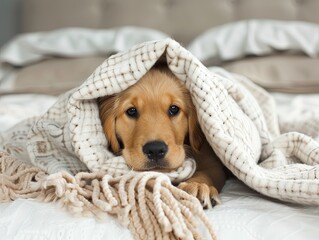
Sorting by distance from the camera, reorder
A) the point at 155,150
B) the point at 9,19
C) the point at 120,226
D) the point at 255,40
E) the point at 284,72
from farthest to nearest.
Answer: the point at 9,19
the point at 255,40
the point at 284,72
the point at 155,150
the point at 120,226

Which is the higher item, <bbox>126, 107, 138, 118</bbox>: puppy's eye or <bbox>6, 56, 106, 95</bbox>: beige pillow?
<bbox>126, 107, 138, 118</bbox>: puppy's eye

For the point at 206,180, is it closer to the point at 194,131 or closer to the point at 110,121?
the point at 194,131

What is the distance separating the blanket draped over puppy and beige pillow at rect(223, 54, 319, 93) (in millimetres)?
1072

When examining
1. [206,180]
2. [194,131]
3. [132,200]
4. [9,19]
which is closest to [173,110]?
[194,131]

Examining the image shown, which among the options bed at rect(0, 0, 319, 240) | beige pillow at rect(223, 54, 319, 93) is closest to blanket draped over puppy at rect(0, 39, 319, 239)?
bed at rect(0, 0, 319, 240)

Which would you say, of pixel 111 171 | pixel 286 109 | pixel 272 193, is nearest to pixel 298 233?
pixel 272 193

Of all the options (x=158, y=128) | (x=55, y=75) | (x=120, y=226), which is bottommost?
(x=55, y=75)

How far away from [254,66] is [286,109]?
47cm

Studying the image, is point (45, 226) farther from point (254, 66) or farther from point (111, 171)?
point (254, 66)

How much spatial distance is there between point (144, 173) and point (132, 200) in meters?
0.08

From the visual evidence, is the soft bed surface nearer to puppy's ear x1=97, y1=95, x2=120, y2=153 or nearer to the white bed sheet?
the white bed sheet

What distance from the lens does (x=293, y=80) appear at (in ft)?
A: 8.67

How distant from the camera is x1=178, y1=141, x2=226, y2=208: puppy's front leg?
1.20 metres

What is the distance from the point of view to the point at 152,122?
4.47 feet
